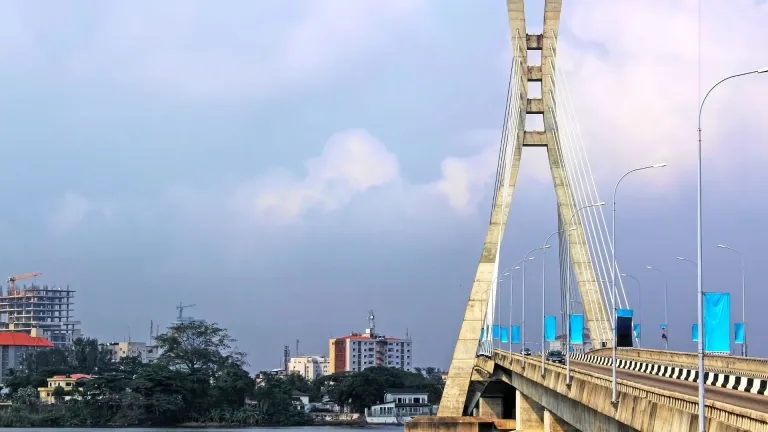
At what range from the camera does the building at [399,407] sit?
544 ft

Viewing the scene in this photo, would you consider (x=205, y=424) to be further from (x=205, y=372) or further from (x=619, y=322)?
(x=619, y=322)

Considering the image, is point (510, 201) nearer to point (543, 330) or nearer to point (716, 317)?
point (543, 330)

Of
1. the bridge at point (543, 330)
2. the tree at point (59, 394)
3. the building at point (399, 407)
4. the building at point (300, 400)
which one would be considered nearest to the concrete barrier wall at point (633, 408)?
the bridge at point (543, 330)

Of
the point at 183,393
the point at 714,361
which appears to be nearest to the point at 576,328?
the point at 714,361

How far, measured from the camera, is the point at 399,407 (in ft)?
554

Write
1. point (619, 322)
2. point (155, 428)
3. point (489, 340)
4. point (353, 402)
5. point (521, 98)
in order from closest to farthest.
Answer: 1. point (619, 322)
2. point (521, 98)
3. point (489, 340)
4. point (155, 428)
5. point (353, 402)

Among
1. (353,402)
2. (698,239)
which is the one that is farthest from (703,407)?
(353,402)

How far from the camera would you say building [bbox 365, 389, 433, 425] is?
165875mm

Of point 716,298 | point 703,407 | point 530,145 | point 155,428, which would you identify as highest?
point 530,145

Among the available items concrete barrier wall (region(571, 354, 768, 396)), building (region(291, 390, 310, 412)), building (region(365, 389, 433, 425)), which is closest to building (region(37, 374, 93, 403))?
building (region(291, 390, 310, 412))

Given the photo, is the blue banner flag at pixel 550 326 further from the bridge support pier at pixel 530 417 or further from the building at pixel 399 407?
the building at pixel 399 407

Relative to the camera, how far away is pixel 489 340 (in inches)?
3258

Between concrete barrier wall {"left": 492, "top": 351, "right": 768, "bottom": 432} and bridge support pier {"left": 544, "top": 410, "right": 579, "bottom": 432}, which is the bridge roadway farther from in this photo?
bridge support pier {"left": 544, "top": 410, "right": 579, "bottom": 432}

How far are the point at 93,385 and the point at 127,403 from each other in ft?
21.2
